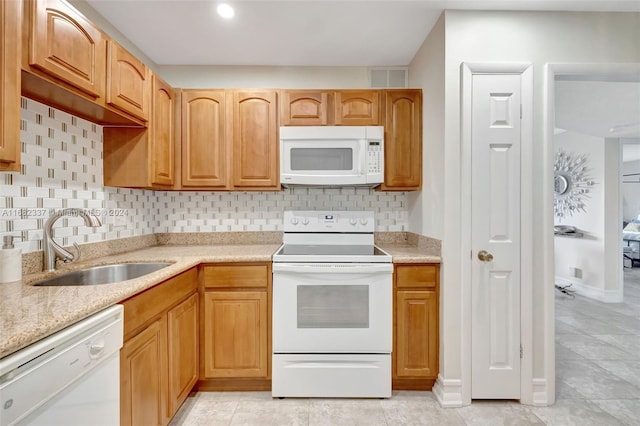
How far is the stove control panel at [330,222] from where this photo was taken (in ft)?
8.41

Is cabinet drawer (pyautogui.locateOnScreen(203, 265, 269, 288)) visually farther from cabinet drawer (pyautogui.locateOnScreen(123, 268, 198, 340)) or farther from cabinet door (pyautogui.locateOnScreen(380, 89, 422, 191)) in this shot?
cabinet door (pyautogui.locateOnScreen(380, 89, 422, 191))

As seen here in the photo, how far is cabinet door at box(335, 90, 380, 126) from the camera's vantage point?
2352mm

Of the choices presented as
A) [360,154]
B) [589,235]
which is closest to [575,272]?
[589,235]

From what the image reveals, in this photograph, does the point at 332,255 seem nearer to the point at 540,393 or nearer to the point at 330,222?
the point at 330,222

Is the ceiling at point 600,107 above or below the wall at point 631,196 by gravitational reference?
above

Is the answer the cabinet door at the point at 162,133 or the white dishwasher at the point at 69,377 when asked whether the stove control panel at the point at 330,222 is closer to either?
the cabinet door at the point at 162,133

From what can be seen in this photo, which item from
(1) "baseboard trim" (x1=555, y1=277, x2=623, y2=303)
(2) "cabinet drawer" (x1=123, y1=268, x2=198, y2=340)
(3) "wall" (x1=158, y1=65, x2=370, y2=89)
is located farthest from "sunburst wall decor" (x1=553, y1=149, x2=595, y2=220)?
(2) "cabinet drawer" (x1=123, y1=268, x2=198, y2=340)

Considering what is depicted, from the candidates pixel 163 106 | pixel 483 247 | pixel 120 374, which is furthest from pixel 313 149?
pixel 120 374

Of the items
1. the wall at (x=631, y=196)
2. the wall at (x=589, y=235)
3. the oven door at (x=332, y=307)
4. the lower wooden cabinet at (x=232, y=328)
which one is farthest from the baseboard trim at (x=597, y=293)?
the wall at (x=631, y=196)

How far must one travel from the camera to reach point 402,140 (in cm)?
235

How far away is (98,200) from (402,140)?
2.20m

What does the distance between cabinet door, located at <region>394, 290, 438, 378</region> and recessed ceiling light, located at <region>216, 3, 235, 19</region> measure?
2.12 meters

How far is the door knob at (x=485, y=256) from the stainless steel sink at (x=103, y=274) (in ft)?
6.50

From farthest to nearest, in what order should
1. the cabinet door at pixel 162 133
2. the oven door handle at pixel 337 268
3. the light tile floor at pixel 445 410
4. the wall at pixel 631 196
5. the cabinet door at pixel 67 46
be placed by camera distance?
the wall at pixel 631 196
the cabinet door at pixel 162 133
the oven door handle at pixel 337 268
the light tile floor at pixel 445 410
the cabinet door at pixel 67 46
